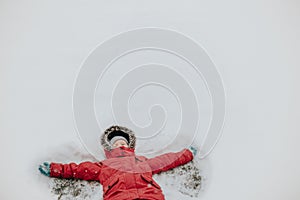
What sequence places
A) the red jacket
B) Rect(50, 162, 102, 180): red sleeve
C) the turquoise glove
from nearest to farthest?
the red jacket, Rect(50, 162, 102, 180): red sleeve, the turquoise glove

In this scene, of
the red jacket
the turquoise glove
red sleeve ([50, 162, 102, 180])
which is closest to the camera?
the red jacket

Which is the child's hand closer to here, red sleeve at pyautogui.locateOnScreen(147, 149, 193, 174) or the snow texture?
the snow texture

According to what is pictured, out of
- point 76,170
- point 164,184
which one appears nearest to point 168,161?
point 164,184

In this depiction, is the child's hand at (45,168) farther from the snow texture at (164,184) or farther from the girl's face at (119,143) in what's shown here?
the girl's face at (119,143)

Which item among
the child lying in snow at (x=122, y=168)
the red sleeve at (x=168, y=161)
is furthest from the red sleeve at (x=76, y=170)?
the red sleeve at (x=168, y=161)

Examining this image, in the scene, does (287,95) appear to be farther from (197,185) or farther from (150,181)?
(150,181)

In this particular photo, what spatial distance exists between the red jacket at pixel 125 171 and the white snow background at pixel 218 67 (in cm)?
8

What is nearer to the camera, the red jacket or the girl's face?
the red jacket

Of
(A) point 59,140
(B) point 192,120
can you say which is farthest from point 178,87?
(A) point 59,140

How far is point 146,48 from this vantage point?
1.27 meters

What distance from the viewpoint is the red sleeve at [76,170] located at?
1.06 meters

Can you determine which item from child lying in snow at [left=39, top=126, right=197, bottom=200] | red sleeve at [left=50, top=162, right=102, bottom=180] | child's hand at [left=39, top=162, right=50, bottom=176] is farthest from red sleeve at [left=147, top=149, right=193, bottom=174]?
child's hand at [left=39, top=162, right=50, bottom=176]

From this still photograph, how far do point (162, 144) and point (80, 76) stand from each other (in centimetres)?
32

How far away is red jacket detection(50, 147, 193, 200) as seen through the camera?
96 cm
